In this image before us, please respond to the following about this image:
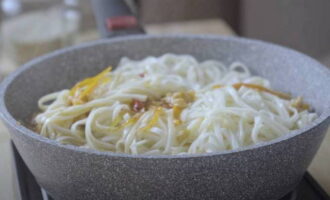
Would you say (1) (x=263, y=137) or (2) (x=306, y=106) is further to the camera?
(2) (x=306, y=106)

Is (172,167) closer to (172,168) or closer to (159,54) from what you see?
(172,168)

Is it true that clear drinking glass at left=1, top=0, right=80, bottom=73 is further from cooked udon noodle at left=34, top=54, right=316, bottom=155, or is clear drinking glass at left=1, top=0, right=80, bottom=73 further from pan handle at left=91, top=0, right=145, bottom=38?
cooked udon noodle at left=34, top=54, right=316, bottom=155

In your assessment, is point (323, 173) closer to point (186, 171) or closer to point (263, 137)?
point (263, 137)

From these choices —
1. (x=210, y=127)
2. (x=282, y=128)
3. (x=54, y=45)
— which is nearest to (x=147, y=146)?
(x=210, y=127)

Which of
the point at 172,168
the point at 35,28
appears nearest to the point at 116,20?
the point at 172,168

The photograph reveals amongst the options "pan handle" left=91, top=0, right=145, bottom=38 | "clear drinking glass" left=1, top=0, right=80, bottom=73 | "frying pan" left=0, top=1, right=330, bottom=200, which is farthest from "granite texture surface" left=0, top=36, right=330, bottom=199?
"clear drinking glass" left=1, top=0, right=80, bottom=73

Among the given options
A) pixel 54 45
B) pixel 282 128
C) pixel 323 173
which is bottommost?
pixel 54 45
